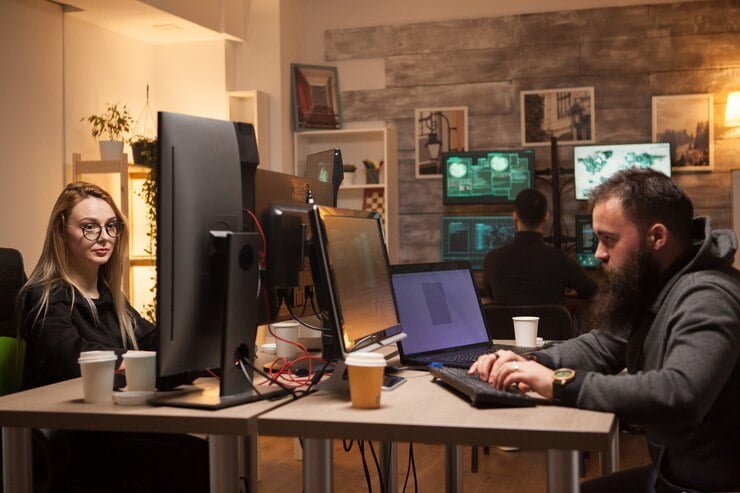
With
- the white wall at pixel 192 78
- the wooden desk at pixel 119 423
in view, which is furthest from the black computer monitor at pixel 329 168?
the white wall at pixel 192 78

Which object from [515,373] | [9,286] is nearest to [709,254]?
[515,373]

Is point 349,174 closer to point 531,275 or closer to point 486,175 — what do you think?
point 486,175

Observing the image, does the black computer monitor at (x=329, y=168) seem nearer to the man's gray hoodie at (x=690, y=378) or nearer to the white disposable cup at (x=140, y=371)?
the white disposable cup at (x=140, y=371)

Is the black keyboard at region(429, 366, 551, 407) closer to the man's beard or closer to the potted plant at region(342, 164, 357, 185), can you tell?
the man's beard

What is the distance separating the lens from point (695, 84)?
19.3ft

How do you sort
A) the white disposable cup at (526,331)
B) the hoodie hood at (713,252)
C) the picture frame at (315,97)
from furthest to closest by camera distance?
the picture frame at (315,97) → the white disposable cup at (526,331) → the hoodie hood at (713,252)

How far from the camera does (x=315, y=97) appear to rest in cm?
638

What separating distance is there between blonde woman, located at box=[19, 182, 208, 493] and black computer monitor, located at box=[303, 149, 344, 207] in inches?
25.7

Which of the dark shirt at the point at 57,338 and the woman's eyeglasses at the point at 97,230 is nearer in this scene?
the dark shirt at the point at 57,338

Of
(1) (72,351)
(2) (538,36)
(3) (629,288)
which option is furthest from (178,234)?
(2) (538,36)

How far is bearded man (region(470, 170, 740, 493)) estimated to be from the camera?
1653 millimetres

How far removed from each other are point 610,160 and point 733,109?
2.72 feet

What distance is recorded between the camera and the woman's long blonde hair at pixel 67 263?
8.17 feet

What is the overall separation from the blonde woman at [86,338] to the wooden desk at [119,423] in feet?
0.67
